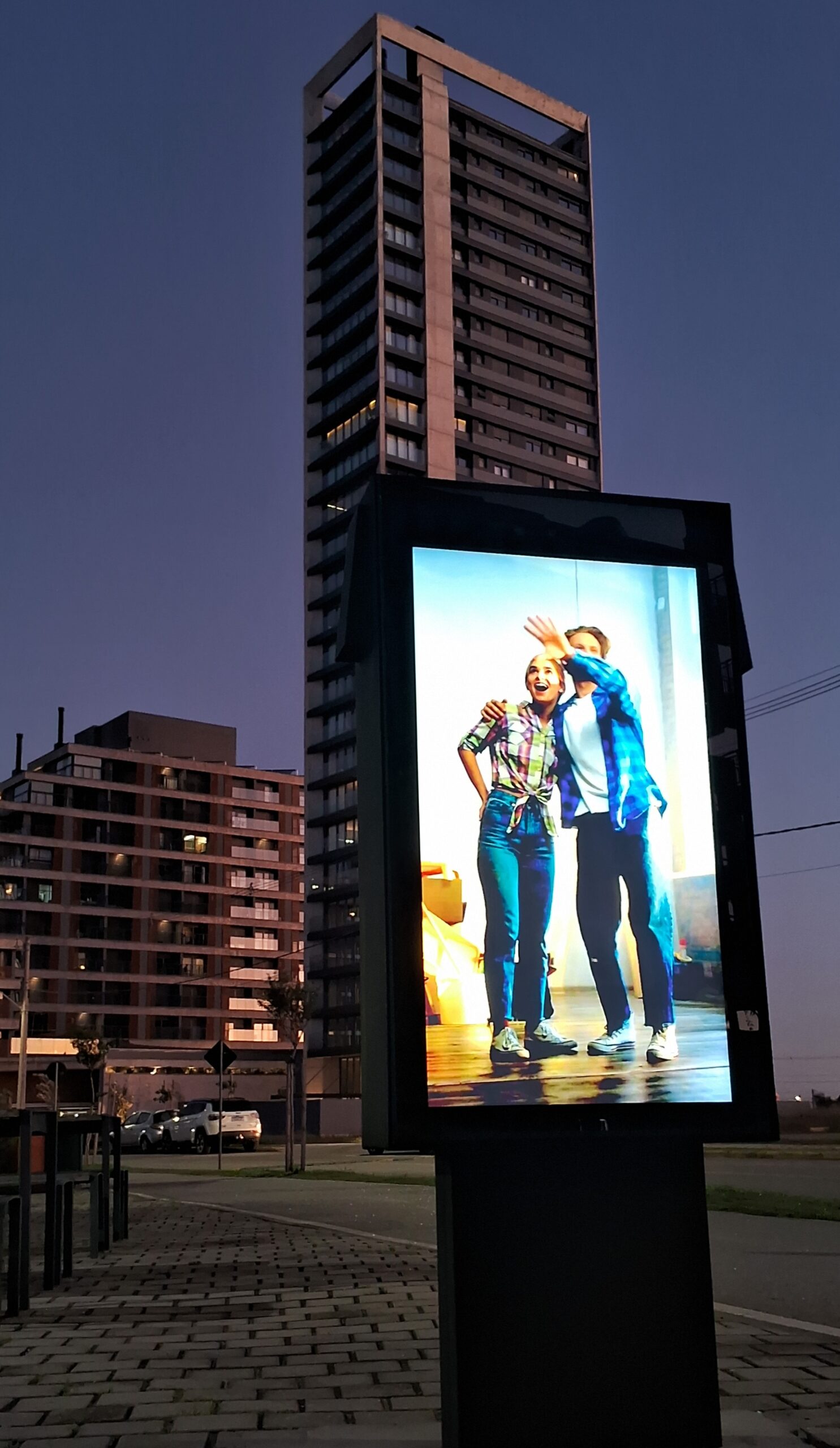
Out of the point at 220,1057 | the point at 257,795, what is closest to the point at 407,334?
the point at 257,795

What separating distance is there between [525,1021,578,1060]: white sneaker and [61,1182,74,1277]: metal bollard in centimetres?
570

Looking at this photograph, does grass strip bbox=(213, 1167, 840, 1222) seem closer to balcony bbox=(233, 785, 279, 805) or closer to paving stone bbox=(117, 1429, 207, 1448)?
paving stone bbox=(117, 1429, 207, 1448)

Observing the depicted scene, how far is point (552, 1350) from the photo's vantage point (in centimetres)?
446

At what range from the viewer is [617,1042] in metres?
4.80

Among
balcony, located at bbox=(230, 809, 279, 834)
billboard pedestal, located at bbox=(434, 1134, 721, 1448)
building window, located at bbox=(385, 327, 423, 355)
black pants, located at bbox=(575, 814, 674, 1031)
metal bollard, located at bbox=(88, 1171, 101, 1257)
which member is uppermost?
building window, located at bbox=(385, 327, 423, 355)

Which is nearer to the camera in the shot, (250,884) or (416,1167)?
(416,1167)

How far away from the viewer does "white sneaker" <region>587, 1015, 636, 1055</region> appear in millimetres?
4766

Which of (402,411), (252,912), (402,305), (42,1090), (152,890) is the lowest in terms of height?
(42,1090)

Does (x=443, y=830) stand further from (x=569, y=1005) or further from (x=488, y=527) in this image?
(x=488, y=527)

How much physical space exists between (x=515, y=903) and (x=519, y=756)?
529 millimetres

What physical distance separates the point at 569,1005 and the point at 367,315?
9664 centimetres

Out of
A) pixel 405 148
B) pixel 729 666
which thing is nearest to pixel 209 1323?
pixel 729 666

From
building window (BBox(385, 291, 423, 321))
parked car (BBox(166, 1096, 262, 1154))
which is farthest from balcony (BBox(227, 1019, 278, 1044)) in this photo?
parked car (BBox(166, 1096, 262, 1154))

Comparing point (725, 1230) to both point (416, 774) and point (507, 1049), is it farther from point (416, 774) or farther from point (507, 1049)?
point (416, 774)
